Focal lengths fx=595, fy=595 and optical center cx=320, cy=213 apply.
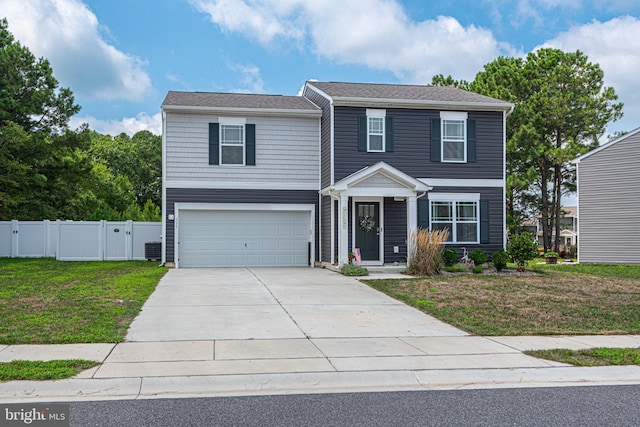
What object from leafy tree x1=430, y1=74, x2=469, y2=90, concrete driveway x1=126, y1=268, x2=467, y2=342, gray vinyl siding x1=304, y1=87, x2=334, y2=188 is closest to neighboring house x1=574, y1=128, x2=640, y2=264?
gray vinyl siding x1=304, y1=87, x2=334, y2=188

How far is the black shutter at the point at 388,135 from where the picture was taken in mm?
19500

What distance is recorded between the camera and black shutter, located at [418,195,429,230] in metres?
19.5

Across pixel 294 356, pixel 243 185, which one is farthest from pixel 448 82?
pixel 294 356

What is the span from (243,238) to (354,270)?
5.03m

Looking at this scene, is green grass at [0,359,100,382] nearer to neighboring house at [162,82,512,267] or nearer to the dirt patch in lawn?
the dirt patch in lawn

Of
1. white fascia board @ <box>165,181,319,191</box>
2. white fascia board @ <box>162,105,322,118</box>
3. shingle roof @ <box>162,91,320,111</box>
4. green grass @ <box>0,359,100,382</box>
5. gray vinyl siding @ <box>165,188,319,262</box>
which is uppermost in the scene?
shingle roof @ <box>162,91,320,111</box>

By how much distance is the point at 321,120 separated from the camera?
67.8 ft

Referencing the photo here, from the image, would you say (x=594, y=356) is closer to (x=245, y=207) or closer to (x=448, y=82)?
(x=245, y=207)

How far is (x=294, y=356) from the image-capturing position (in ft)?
24.4

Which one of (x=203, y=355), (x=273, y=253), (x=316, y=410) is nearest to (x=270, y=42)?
(x=273, y=253)

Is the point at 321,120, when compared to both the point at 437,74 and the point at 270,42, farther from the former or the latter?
the point at 437,74

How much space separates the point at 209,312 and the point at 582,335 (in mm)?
6213

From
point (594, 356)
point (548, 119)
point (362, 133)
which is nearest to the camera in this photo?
point (594, 356)

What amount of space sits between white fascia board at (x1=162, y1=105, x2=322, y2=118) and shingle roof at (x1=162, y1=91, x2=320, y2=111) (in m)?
0.10
